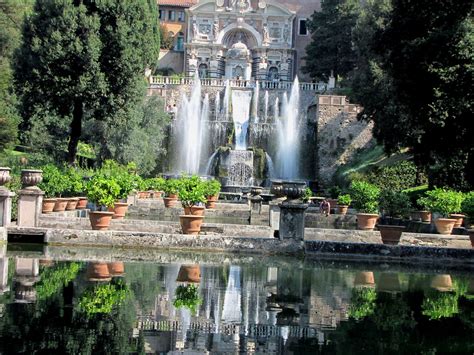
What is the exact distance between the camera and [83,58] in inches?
1139

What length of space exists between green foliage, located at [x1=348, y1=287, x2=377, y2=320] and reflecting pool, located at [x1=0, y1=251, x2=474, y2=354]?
0.02m

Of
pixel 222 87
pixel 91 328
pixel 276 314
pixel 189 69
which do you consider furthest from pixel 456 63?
pixel 189 69

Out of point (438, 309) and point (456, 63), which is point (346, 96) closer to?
point (456, 63)

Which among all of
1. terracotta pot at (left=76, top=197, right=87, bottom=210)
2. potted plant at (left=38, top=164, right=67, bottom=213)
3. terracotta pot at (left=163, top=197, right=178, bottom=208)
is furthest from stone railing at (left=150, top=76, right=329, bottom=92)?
potted plant at (left=38, top=164, right=67, bottom=213)

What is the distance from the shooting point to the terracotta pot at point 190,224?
55.7ft

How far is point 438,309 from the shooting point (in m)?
9.91

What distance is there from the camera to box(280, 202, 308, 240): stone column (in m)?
15.8

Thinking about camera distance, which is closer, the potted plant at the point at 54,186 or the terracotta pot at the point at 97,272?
the terracotta pot at the point at 97,272

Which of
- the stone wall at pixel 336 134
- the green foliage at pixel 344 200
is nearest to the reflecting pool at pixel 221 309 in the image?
the green foliage at pixel 344 200

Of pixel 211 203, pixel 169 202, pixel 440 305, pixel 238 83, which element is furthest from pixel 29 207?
pixel 238 83

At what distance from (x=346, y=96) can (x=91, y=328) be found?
42.7 meters

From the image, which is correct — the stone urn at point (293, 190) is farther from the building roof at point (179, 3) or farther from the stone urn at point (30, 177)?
the building roof at point (179, 3)

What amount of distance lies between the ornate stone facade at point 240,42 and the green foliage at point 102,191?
50650 millimetres

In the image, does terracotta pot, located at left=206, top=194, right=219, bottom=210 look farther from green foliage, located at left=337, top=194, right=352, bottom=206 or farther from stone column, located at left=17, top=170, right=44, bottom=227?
stone column, located at left=17, top=170, right=44, bottom=227
